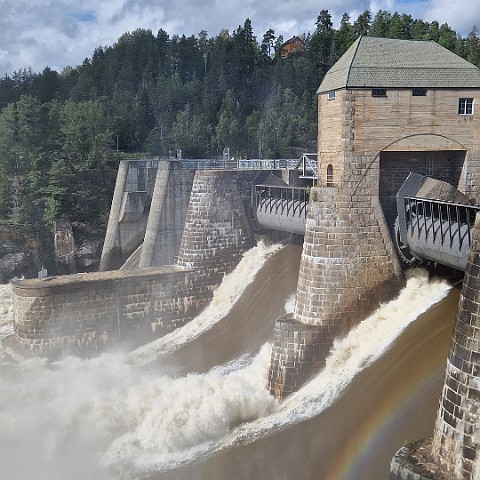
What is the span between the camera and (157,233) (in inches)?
1058

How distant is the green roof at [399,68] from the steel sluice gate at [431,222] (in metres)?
2.79

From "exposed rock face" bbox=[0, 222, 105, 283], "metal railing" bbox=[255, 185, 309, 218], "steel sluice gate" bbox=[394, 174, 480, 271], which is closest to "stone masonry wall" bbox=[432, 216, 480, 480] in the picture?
"steel sluice gate" bbox=[394, 174, 480, 271]

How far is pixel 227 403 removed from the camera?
1697cm

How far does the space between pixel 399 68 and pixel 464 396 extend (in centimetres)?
1124

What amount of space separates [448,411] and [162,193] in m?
19.2

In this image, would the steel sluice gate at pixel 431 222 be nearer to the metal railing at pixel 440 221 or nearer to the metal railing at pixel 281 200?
the metal railing at pixel 440 221

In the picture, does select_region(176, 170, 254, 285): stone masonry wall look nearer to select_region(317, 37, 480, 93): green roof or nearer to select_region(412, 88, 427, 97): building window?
select_region(317, 37, 480, 93): green roof

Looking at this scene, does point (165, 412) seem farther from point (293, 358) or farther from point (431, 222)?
point (431, 222)

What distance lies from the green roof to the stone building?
0.03m

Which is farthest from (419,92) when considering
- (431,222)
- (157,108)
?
(157,108)

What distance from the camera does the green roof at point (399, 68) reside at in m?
17.7

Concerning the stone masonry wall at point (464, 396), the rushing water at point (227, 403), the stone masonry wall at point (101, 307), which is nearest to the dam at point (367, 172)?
the rushing water at point (227, 403)

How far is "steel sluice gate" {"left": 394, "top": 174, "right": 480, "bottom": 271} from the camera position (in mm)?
15242

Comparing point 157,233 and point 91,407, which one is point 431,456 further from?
point 157,233
